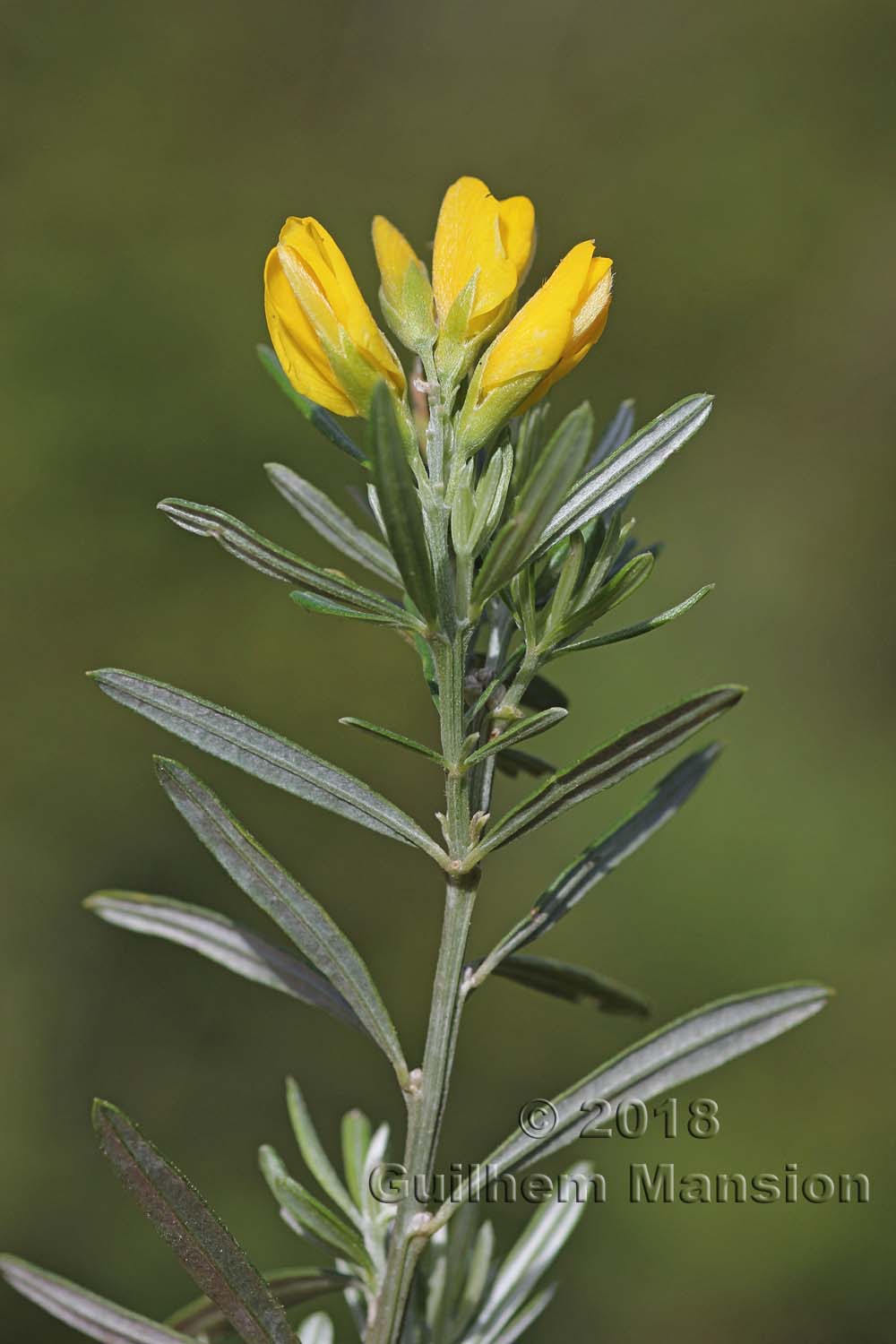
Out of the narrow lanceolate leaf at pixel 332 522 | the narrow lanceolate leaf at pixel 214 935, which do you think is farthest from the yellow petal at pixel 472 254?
the narrow lanceolate leaf at pixel 214 935

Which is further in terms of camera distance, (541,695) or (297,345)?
(541,695)

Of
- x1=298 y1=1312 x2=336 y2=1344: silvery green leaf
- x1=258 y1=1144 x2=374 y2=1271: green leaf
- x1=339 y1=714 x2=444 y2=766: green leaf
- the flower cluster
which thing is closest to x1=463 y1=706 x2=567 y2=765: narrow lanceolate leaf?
x1=339 y1=714 x2=444 y2=766: green leaf

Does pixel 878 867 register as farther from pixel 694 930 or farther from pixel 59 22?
pixel 59 22

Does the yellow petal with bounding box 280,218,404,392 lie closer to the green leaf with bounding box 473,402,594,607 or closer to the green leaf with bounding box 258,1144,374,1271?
the green leaf with bounding box 473,402,594,607

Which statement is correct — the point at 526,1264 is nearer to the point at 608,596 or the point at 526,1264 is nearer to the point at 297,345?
the point at 608,596

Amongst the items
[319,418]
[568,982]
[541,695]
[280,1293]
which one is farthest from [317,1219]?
[319,418]

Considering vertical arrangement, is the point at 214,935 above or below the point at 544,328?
below
